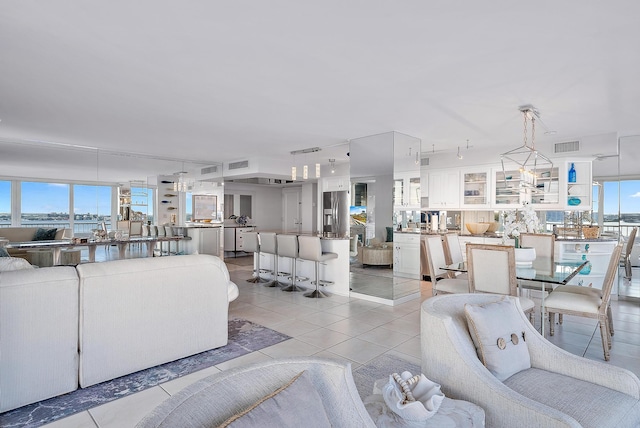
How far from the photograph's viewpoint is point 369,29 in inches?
92.2

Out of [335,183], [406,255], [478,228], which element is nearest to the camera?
[406,255]

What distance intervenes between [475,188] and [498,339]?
5.61 m

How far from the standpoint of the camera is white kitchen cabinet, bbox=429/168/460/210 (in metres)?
7.14

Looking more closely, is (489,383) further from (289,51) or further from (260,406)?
(289,51)

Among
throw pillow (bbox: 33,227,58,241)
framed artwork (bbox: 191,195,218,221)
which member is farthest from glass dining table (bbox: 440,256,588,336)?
throw pillow (bbox: 33,227,58,241)

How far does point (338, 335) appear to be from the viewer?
12.3 ft

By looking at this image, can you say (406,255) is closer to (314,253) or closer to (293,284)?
(314,253)

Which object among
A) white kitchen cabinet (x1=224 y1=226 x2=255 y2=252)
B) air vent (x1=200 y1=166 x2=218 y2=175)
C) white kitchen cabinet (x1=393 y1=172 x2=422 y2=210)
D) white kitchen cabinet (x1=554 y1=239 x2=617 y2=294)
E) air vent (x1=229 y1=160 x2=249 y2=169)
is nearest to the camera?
white kitchen cabinet (x1=393 y1=172 x2=422 y2=210)

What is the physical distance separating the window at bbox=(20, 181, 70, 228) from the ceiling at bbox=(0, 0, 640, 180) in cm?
189

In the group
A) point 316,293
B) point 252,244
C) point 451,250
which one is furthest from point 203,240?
point 451,250

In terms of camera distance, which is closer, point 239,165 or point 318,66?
point 318,66

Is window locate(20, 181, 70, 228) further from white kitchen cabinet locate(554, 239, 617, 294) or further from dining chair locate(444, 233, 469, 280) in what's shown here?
white kitchen cabinet locate(554, 239, 617, 294)

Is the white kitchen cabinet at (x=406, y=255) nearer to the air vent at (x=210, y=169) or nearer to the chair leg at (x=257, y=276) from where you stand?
the chair leg at (x=257, y=276)

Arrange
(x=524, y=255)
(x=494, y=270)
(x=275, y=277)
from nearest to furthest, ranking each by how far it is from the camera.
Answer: (x=494, y=270)
(x=524, y=255)
(x=275, y=277)
